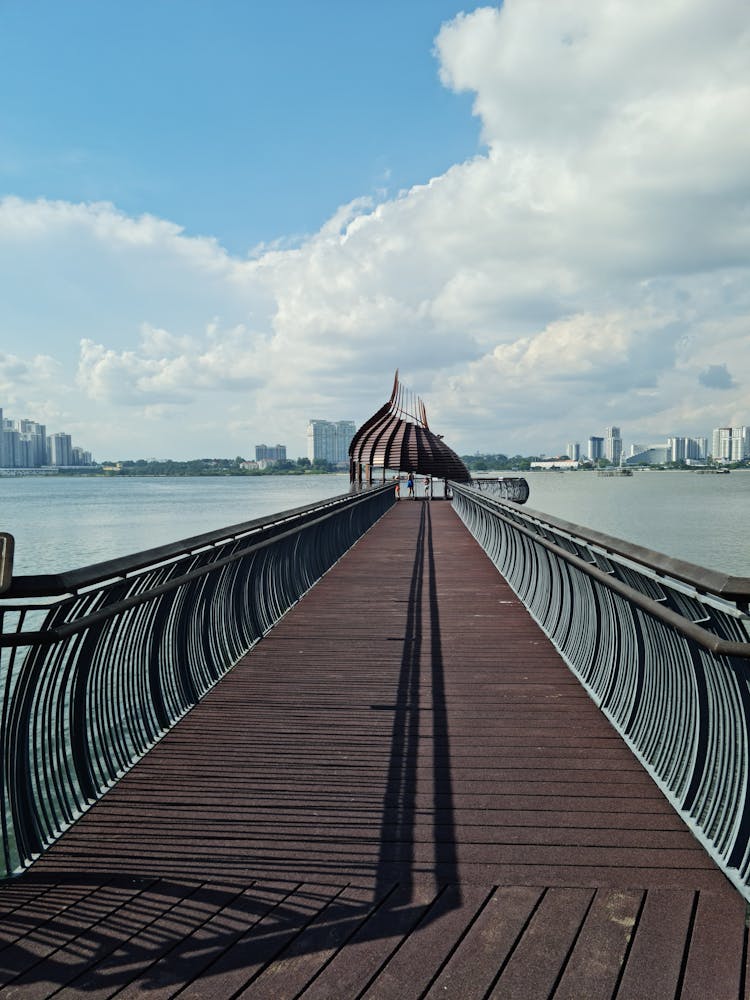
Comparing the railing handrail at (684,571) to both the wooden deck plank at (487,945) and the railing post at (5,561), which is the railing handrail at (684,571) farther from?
the railing post at (5,561)

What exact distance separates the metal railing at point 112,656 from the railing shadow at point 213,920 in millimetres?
Result: 450

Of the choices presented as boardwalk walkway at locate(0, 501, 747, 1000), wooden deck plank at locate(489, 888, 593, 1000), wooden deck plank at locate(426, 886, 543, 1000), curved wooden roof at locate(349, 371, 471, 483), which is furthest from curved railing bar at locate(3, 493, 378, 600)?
curved wooden roof at locate(349, 371, 471, 483)

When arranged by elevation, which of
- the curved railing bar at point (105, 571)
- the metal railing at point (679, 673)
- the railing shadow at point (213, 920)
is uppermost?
the curved railing bar at point (105, 571)

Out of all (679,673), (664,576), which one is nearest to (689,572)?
(679,673)

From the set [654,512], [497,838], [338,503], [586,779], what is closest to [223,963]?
[497,838]

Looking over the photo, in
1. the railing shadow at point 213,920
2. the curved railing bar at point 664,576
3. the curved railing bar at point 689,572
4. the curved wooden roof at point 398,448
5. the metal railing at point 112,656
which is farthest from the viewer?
the curved wooden roof at point 398,448

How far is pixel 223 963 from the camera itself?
105 inches

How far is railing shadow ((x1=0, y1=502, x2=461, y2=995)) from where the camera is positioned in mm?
2656

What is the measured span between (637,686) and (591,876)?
5.87 ft

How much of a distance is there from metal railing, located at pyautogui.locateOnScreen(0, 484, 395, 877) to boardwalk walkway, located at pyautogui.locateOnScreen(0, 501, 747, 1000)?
0.18 metres

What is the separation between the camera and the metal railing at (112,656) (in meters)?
3.36

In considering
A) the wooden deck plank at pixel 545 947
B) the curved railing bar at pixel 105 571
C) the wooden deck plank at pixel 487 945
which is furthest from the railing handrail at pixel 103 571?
the wooden deck plank at pixel 545 947

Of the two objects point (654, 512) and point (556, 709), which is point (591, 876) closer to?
point (556, 709)

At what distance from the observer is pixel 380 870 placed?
3266mm
